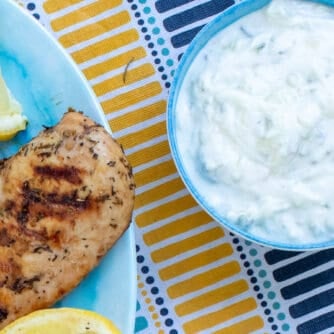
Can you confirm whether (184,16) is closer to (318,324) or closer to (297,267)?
(297,267)

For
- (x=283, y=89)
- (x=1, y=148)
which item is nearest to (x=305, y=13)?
(x=283, y=89)

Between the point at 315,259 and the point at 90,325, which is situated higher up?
the point at 90,325

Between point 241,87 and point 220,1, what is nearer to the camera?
point 241,87

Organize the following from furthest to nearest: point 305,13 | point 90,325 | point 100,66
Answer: point 100,66 < point 305,13 < point 90,325

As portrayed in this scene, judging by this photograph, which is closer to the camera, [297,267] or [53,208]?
[53,208]

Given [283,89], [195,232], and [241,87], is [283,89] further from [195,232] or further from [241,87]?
[195,232]

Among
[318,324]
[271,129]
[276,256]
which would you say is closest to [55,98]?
[271,129]
